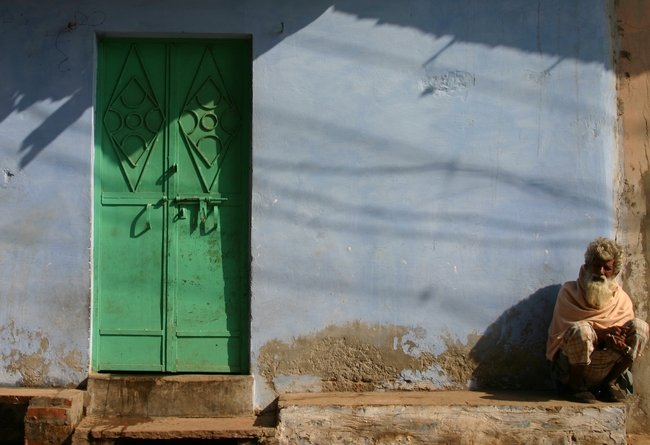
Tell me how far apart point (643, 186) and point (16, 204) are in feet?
14.3

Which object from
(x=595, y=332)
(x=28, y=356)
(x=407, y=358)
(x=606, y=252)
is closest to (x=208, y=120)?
(x=28, y=356)

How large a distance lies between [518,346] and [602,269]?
802mm

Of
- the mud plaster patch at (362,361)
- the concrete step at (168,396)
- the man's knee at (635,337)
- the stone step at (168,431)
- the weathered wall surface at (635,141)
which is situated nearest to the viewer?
the man's knee at (635,337)

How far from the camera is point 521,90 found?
444 centimetres

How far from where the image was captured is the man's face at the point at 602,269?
13.2 ft

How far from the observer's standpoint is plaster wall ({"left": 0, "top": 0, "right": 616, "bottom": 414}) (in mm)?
4340

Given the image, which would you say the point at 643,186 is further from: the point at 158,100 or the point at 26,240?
the point at 26,240

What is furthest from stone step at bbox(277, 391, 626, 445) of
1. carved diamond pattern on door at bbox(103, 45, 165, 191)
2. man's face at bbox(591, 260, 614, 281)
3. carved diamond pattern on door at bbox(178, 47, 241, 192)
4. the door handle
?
carved diamond pattern on door at bbox(103, 45, 165, 191)

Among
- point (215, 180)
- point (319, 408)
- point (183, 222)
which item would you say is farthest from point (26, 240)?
Result: point (319, 408)

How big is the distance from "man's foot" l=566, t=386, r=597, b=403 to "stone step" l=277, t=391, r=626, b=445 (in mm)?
71

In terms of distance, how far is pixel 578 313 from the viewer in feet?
13.4

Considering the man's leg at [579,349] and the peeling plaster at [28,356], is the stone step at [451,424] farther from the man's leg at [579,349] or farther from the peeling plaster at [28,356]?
the peeling plaster at [28,356]

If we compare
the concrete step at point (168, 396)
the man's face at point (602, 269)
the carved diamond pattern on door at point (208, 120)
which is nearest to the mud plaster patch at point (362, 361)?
the concrete step at point (168, 396)

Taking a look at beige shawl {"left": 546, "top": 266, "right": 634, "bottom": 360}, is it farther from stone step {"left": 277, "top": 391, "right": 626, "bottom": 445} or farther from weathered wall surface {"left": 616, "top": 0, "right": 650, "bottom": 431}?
stone step {"left": 277, "top": 391, "right": 626, "bottom": 445}
